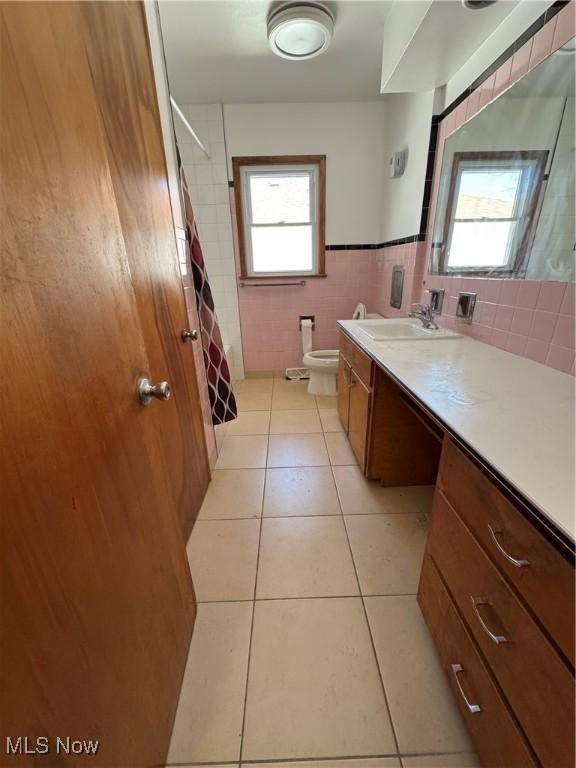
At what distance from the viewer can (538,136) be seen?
3.97ft

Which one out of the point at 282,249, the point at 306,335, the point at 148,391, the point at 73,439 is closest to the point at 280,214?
the point at 282,249

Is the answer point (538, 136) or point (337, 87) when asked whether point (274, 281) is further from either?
point (538, 136)

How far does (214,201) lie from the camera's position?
115 inches

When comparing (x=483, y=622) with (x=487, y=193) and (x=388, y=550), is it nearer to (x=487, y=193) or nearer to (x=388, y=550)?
(x=388, y=550)

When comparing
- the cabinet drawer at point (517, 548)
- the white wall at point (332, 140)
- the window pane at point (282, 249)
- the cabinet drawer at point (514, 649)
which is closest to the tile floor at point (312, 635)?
Answer: the cabinet drawer at point (514, 649)

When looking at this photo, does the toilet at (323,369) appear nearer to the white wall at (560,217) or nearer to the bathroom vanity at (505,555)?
the bathroom vanity at (505,555)

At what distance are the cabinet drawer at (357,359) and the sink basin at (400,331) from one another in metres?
0.12

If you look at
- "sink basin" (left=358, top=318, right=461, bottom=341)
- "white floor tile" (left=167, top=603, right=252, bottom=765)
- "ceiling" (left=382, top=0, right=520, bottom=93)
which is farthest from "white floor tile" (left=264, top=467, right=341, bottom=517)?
"ceiling" (left=382, top=0, right=520, bottom=93)

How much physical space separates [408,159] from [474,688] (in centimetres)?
293

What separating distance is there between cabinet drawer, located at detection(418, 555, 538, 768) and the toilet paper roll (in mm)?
2481

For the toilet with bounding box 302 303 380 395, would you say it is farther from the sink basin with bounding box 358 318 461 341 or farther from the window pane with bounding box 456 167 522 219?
the window pane with bounding box 456 167 522 219

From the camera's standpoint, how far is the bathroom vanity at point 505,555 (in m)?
0.53

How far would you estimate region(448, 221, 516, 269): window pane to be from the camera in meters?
1.41

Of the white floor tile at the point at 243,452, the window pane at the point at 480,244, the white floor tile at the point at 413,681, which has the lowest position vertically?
the white floor tile at the point at 413,681
